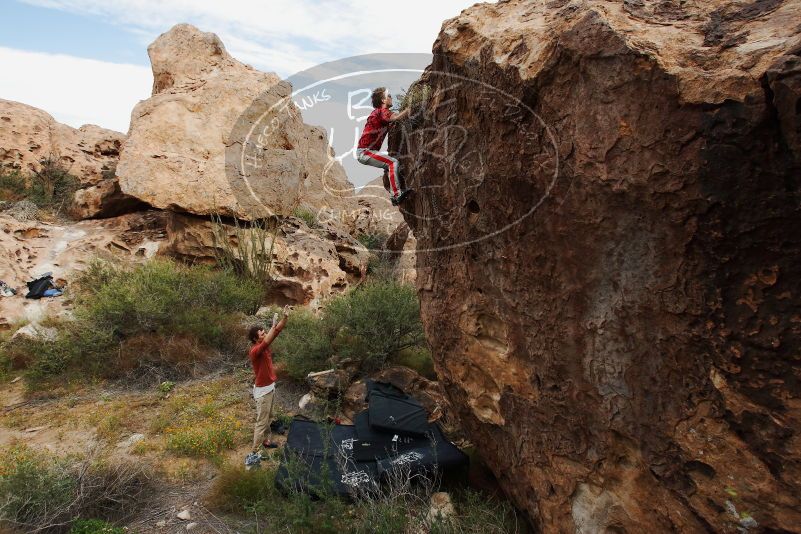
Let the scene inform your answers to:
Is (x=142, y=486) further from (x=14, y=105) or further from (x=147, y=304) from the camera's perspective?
(x=14, y=105)

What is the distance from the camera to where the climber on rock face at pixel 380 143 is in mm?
3732

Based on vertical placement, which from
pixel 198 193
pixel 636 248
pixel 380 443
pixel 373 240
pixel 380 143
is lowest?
pixel 380 443

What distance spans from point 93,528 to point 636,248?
390cm

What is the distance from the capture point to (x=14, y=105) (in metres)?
13.9

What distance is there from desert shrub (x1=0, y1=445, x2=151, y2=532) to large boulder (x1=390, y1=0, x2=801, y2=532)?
308 cm

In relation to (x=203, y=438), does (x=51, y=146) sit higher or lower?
higher

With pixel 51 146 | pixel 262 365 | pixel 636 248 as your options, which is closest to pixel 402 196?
pixel 636 248

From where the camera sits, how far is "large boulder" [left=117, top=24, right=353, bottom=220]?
953cm

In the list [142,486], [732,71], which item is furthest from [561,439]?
[142,486]

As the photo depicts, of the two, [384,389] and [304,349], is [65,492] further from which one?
[304,349]

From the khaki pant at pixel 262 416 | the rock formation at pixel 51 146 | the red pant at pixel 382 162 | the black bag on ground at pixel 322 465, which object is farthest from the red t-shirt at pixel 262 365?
the rock formation at pixel 51 146

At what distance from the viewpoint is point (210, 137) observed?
9914 millimetres

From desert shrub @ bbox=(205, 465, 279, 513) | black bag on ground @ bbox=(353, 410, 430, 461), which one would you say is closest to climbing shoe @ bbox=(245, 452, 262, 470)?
desert shrub @ bbox=(205, 465, 279, 513)

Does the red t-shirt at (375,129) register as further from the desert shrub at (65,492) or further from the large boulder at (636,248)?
the desert shrub at (65,492)
